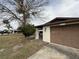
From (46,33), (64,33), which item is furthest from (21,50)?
(46,33)

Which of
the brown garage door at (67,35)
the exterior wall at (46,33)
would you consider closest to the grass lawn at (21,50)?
the exterior wall at (46,33)

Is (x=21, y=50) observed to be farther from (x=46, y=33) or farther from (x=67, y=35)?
(x=46, y=33)

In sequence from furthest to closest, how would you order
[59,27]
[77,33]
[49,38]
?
Answer: [49,38] → [59,27] → [77,33]

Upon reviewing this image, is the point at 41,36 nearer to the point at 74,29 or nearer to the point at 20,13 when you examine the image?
the point at 20,13

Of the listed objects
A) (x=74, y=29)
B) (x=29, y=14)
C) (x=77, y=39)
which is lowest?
(x=77, y=39)

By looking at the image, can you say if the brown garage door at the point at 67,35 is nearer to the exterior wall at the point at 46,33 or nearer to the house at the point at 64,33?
the house at the point at 64,33

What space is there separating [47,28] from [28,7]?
36.4 feet

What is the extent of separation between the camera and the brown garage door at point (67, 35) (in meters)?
15.9

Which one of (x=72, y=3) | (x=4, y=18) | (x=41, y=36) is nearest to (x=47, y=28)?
(x=41, y=36)

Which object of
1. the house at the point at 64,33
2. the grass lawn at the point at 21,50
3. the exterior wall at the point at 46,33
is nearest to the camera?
the house at the point at 64,33

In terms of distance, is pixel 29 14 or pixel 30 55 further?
pixel 29 14

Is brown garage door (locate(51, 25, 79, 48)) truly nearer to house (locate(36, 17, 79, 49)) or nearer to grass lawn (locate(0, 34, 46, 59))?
house (locate(36, 17, 79, 49))

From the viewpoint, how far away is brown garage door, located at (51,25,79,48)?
628 inches

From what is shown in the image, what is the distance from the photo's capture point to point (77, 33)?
1566 cm
